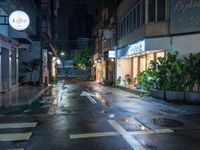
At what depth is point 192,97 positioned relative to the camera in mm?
17672

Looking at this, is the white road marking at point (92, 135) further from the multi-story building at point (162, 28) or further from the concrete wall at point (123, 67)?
the concrete wall at point (123, 67)

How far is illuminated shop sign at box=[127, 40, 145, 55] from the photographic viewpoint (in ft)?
81.3

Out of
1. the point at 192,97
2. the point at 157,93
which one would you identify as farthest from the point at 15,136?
the point at 157,93

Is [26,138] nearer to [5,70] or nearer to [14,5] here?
[14,5]

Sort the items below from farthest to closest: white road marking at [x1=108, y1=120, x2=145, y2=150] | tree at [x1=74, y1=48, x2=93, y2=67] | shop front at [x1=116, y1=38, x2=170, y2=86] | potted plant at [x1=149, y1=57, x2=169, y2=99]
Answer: tree at [x1=74, y1=48, x2=93, y2=67] → shop front at [x1=116, y1=38, x2=170, y2=86] → potted plant at [x1=149, y1=57, x2=169, y2=99] → white road marking at [x1=108, y1=120, x2=145, y2=150]

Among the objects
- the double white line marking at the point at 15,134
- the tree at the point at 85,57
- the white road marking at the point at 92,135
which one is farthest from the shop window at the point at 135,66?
the tree at the point at 85,57

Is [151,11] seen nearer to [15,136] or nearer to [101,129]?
[101,129]

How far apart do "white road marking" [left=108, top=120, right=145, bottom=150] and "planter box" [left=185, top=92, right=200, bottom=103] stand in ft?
24.7

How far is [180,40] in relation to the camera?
70.9 feet

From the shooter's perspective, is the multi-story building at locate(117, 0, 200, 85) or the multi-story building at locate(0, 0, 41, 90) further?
the multi-story building at locate(0, 0, 41, 90)

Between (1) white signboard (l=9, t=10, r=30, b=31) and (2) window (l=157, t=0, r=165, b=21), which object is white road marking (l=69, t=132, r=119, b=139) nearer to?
(1) white signboard (l=9, t=10, r=30, b=31)

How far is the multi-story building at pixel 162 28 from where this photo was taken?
2080 cm

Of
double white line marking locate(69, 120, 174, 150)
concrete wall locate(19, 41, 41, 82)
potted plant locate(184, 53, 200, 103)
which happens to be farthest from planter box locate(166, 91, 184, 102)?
concrete wall locate(19, 41, 41, 82)

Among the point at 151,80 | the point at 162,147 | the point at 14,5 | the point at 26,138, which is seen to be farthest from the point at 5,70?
the point at 162,147
